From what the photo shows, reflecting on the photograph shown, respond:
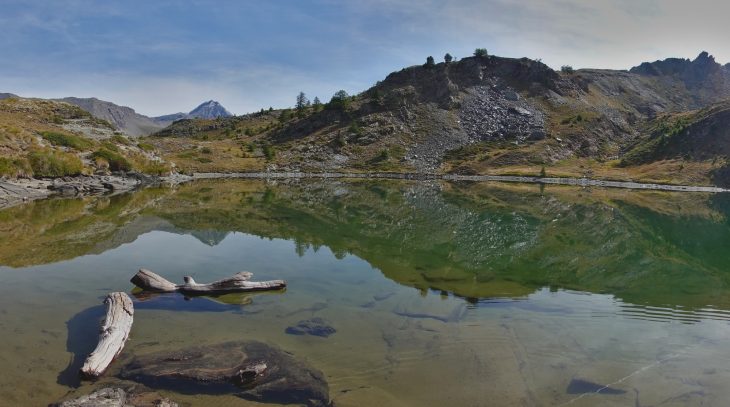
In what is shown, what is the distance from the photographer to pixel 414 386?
42.1 ft

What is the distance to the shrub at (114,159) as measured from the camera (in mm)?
84219

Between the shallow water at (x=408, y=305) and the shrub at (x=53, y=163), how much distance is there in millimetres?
23794

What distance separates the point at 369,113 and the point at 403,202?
417 ft

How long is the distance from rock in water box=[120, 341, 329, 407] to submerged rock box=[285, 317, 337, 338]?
7.88 feet

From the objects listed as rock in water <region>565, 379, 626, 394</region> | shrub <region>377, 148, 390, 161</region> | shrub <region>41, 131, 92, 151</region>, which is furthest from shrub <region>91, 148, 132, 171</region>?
rock in water <region>565, 379, 626, 394</region>

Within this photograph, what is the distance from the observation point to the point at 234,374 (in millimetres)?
12414

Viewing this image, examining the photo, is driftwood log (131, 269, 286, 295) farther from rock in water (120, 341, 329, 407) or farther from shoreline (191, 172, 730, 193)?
shoreline (191, 172, 730, 193)

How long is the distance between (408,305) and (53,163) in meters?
68.4

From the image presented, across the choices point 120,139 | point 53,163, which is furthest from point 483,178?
point 53,163

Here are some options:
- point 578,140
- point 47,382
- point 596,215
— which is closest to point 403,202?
point 596,215

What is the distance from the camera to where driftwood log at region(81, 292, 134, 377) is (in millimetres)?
12424

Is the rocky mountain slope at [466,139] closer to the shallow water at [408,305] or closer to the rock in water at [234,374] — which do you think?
the shallow water at [408,305]

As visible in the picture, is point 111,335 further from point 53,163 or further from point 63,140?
point 63,140

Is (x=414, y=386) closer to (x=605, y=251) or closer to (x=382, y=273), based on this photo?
(x=382, y=273)
